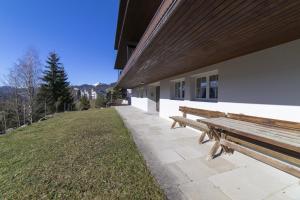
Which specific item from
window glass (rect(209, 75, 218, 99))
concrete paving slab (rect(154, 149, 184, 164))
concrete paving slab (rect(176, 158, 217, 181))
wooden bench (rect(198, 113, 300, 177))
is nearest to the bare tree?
concrete paving slab (rect(154, 149, 184, 164))

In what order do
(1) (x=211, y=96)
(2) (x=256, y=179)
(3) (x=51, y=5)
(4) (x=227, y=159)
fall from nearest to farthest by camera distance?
(2) (x=256, y=179)
(4) (x=227, y=159)
(1) (x=211, y=96)
(3) (x=51, y=5)

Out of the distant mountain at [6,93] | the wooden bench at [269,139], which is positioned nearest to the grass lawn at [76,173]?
the wooden bench at [269,139]

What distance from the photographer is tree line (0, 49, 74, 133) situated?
14328 mm

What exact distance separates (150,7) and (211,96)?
360cm

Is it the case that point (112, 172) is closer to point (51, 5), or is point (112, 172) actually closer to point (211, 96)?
point (211, 96)

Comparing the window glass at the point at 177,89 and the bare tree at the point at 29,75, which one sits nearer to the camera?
the window glass at the point at 177,89

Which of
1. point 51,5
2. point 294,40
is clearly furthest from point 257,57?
point 51,5

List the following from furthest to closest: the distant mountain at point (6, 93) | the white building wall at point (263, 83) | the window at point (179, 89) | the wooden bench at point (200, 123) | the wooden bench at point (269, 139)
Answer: the distant mountain at point (6, 93), the window at point (179, 89), the wooden bench at point (200, 123), the white building wall at point (263, 83), the wooden bench at point (269, 139)

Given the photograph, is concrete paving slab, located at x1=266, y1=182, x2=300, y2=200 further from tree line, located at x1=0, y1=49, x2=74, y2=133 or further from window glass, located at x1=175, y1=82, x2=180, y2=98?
tree line, located at x1=0, y1=49, x2=74, y2=133

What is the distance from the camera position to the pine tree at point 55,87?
2203cm

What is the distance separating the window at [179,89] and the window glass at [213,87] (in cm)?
183

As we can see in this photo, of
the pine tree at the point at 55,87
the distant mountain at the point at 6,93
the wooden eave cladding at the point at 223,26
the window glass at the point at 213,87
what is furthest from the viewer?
the pine tree at the point at 55,87

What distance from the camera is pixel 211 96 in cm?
505

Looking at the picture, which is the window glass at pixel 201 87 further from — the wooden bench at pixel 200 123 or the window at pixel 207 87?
the wooden bench at pixel 200 123
